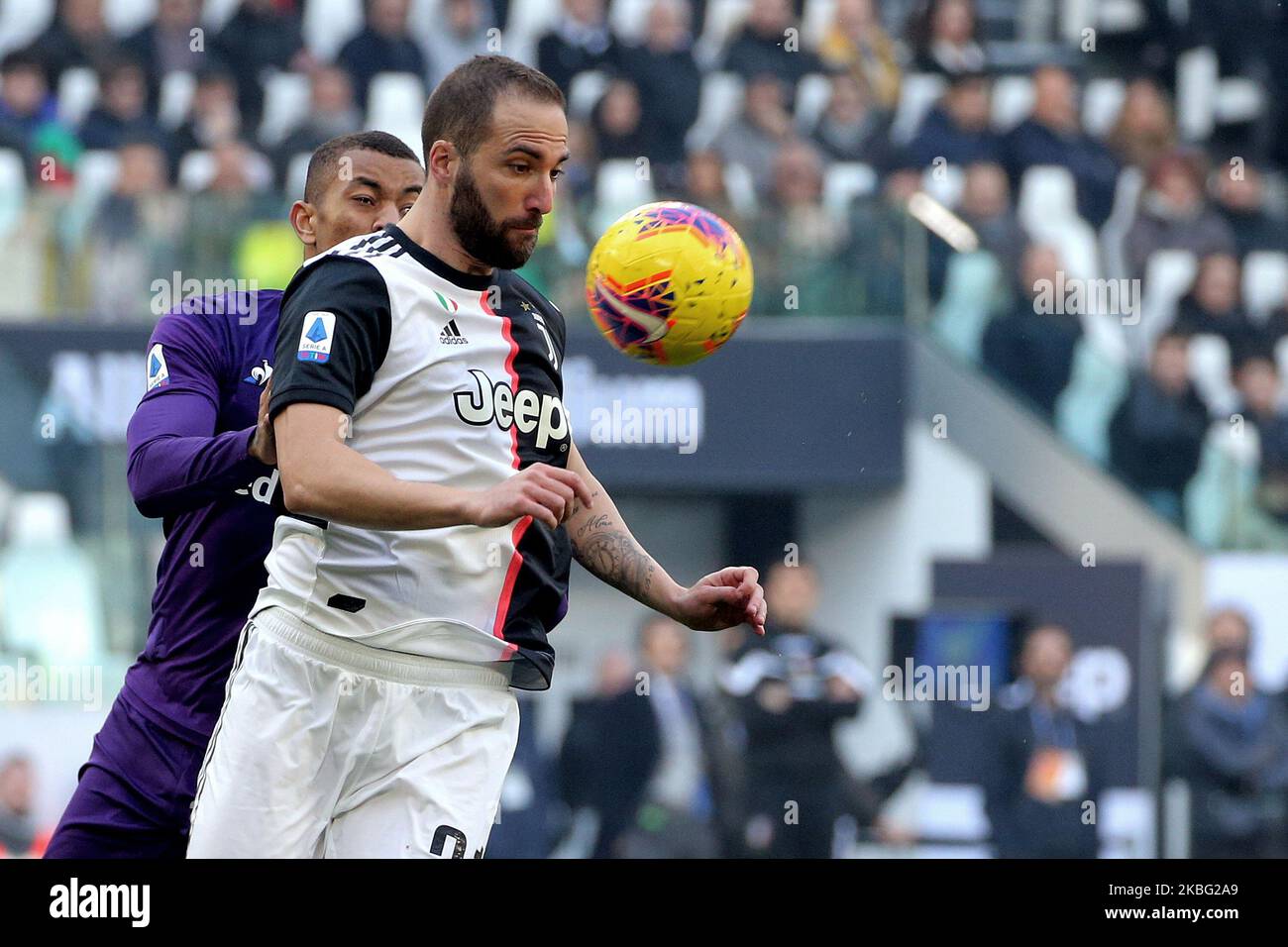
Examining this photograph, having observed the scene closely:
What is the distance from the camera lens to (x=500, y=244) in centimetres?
425

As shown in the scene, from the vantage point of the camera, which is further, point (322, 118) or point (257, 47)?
point (257, 47)

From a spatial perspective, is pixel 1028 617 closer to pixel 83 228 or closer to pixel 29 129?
pixel 83 228

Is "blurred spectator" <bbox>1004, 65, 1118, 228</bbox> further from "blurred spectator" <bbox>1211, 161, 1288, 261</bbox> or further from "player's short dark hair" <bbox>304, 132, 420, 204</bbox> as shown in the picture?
"player's short dark hair" <bbox>304, 132, 420, 204</bbox>

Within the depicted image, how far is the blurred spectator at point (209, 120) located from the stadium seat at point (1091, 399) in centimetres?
555

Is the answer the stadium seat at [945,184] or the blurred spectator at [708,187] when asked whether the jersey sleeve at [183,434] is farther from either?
the stadium seat at [945,184]

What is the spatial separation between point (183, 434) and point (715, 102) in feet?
33.9

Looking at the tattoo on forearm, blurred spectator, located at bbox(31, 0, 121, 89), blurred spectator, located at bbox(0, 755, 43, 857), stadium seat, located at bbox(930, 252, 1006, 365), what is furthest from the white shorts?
blurred spectator, located at bbox(31, 0, 121, 89)

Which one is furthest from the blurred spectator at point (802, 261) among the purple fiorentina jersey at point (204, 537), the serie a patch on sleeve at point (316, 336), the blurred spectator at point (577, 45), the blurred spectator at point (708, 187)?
the serie a patch on sleeve at point (316, 336)

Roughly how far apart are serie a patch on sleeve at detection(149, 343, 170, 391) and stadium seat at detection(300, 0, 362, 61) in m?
10.1

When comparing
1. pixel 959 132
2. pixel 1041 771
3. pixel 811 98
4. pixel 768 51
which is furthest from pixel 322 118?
pixel 1041 771

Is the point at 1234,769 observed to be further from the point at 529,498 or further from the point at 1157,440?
the point at 529,498

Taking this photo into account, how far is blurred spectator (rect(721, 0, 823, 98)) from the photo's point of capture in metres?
14.5

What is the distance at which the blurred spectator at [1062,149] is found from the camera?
1427 cm

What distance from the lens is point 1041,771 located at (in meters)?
10.8
